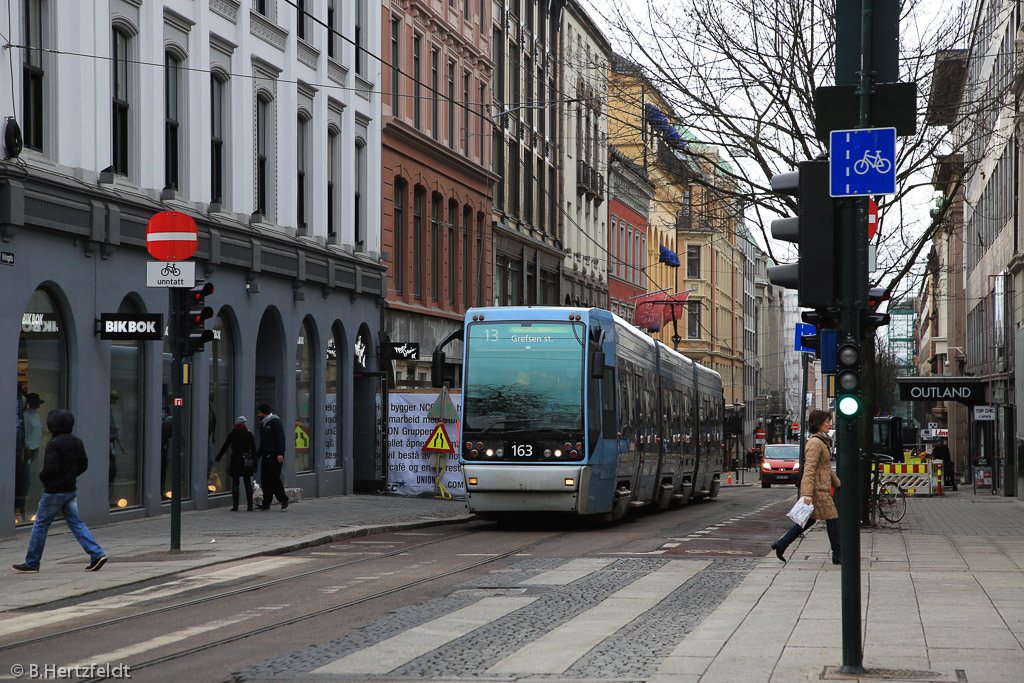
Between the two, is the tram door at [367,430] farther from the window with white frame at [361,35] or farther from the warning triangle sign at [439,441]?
the window with white frame at [361,35]

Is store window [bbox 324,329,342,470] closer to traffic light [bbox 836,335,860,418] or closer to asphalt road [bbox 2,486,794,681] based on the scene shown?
asphalt road [bbox 2,486,794,681]

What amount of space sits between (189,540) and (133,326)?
2.85 meters

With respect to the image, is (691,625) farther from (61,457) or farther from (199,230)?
(199,230)

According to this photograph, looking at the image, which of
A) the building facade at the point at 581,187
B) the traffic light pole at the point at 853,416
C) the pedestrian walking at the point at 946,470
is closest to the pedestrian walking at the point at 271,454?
the traffic light pole at the point at 853,416

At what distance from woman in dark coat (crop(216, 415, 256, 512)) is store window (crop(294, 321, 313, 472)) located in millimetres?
4755

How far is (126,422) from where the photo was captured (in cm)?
2259

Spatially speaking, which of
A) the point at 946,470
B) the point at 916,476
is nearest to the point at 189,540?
the point at 916,476

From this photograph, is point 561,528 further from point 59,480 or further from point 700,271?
point 700,271

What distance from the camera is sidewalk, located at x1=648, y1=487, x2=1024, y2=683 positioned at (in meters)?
8.77

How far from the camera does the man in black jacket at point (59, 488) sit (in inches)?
571

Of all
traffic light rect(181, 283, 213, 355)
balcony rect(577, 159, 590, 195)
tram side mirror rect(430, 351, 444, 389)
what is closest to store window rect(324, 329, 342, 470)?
tram side mirror rect(430, 351, 444, 389)

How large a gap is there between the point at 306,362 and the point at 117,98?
30.9 ft

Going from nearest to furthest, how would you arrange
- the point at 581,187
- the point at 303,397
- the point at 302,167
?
the point at 303,397 < the point at 302,167 < the point at 581,187

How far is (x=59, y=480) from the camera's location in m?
14.6
